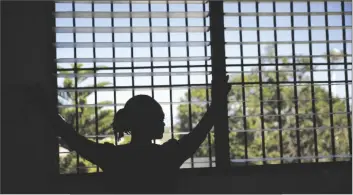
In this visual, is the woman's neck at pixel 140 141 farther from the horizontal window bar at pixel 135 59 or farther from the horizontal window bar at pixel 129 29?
the horizontal window bar at pixel 129 29

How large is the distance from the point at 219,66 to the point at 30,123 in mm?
1720

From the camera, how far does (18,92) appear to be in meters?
2.78

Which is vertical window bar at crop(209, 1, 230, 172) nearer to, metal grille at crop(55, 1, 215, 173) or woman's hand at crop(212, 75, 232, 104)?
metal grille at crop(55, 1, 215, 173)

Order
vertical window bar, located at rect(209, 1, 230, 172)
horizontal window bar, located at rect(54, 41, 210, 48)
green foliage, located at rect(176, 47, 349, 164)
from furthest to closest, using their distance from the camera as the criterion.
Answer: green foliage, located at rect(176, 47, 349, 164) → vertical window bar, located at rect(209, 1, 230, 172) → horizontal window bar, located at rect(54, 41, 210, 48)

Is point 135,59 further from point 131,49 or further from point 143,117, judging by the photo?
point 143,117

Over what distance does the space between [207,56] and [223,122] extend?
638mm

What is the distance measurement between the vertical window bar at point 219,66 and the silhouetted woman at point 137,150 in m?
1.14

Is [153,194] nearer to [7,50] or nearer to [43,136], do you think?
[43,136]

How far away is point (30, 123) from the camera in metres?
2.79

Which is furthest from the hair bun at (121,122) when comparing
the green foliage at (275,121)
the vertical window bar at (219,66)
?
the green foliage at (275,121)

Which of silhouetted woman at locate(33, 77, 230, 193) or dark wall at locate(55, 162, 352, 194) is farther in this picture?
dark wall at locate(55, 162, 352, 194)

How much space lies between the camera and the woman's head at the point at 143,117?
1897 mm

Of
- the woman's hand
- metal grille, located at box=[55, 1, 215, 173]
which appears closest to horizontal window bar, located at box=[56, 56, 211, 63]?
metal grille, located at box=[55, 1, 215, 173]

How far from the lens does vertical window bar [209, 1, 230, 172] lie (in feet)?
9.95
